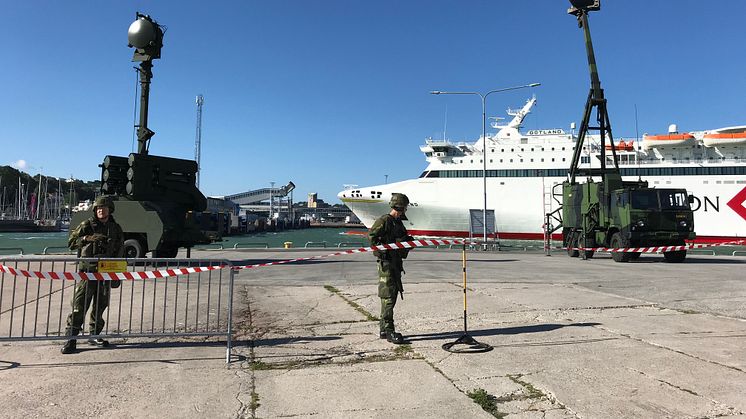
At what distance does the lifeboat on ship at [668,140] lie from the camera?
3779 centimetres

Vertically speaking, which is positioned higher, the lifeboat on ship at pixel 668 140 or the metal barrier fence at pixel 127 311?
the lifeboat on ship at pixel 668 140

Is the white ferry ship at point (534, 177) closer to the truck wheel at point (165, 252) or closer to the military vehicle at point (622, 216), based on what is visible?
the military vehicle at point (622, 216)

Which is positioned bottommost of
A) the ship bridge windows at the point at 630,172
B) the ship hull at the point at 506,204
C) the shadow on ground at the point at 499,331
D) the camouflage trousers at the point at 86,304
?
the shadow on ground at the point at 499,331

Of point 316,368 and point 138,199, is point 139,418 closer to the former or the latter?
point 316,368

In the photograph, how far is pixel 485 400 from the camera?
319cm

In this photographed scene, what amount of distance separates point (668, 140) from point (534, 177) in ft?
38.7

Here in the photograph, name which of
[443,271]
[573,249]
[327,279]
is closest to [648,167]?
[573,249]

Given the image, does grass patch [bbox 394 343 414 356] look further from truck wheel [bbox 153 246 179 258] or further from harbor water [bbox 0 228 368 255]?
harbor water [bbox 0 228 368 255]

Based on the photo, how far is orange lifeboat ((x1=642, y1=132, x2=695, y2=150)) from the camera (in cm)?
3778

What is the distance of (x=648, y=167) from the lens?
128 feet

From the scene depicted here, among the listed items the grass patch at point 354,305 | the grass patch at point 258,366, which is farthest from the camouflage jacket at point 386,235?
the grass patch at point 258,366

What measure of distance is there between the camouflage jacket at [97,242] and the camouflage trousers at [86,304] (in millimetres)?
348

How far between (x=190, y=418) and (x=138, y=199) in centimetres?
1218

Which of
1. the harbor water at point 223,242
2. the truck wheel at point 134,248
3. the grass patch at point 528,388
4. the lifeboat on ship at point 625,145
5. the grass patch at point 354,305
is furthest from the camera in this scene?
the lifeboat on ship at point 625,145
